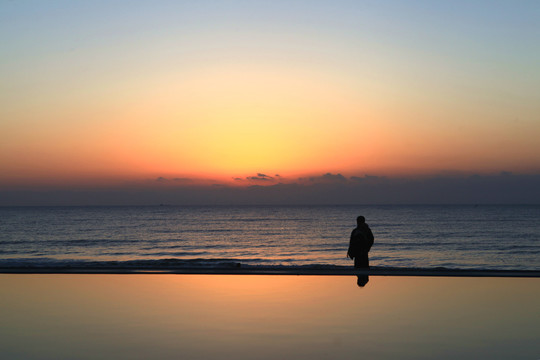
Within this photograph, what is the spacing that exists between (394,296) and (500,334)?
3.10m

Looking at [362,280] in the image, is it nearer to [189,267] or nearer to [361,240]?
[361,240]

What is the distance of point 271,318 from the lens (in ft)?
26.2

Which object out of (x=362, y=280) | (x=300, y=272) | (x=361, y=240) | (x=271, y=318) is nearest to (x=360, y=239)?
(x=361, y=240)

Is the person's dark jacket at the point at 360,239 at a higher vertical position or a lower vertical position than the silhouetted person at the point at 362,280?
higher

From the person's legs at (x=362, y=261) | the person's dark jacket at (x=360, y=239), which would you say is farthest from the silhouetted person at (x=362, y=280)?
the person's dark jacket at (x=360, y=239)

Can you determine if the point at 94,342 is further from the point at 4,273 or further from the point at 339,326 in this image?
the point at 4,273

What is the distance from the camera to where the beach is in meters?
6.18

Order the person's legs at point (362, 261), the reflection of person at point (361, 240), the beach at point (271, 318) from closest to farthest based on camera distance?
the beach at point (271, 318) → the reflection of person at point (361, 240) → the person's legs at point (362, 261)

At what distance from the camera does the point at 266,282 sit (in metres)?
12.0

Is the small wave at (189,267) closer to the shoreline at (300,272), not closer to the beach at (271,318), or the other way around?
the shoreline at (300,272)

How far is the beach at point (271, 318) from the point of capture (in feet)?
20.3

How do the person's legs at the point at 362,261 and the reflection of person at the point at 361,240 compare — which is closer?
the reflection of person at the point at 361,240

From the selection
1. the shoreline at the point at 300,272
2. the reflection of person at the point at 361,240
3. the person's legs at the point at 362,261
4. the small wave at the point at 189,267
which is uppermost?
the reflection of person at the point at 361,240

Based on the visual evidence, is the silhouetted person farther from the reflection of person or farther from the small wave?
the small wave
